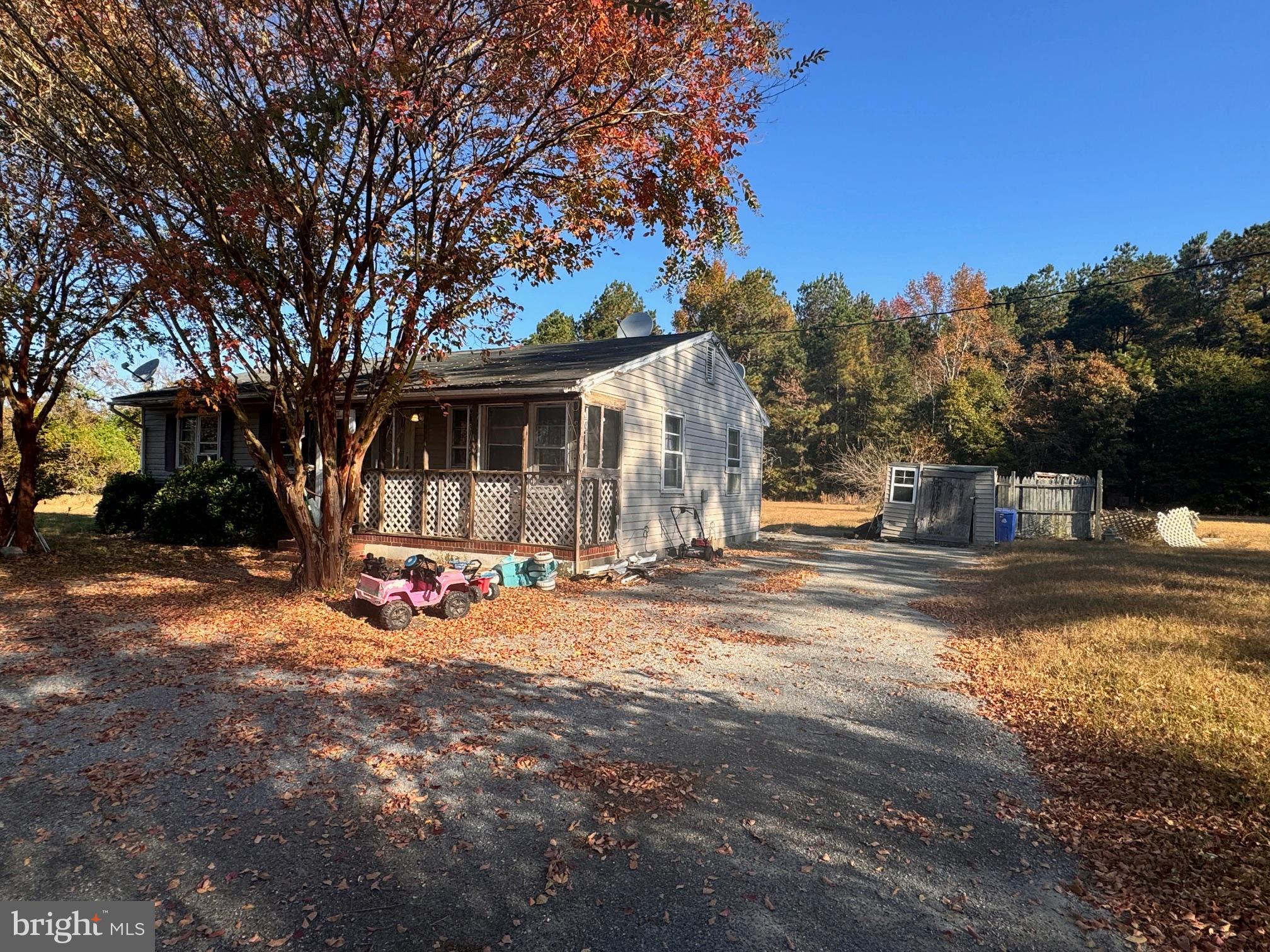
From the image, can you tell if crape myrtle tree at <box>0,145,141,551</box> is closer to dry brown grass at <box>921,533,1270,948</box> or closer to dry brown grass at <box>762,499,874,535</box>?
dry brown grass at <box>921,533,1270,948</box>

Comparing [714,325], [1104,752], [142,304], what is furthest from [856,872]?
[714,325]

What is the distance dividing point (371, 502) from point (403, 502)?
0.83 meters

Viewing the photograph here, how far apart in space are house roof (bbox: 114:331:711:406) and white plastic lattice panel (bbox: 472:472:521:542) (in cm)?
159

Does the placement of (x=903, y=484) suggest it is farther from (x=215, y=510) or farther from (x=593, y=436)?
(x=215, y=510)

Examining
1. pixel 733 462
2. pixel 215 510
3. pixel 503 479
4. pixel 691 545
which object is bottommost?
pixel 691 545

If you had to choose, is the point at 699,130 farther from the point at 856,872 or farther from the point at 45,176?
the point at 45,176

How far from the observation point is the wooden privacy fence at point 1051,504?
20.8 metres

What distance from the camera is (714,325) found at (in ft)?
142

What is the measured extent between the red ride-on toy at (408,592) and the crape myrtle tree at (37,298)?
5.58 m

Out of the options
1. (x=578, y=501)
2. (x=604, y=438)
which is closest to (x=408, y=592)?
(x=578, y=501)

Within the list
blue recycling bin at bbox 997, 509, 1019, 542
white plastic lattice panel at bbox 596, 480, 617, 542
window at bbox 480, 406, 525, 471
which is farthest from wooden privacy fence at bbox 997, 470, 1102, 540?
window at bbox 480, 406, 525, 471

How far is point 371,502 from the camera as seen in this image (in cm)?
1311

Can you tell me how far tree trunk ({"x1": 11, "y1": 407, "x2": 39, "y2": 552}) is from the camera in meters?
11.5

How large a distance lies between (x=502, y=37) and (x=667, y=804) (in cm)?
766
